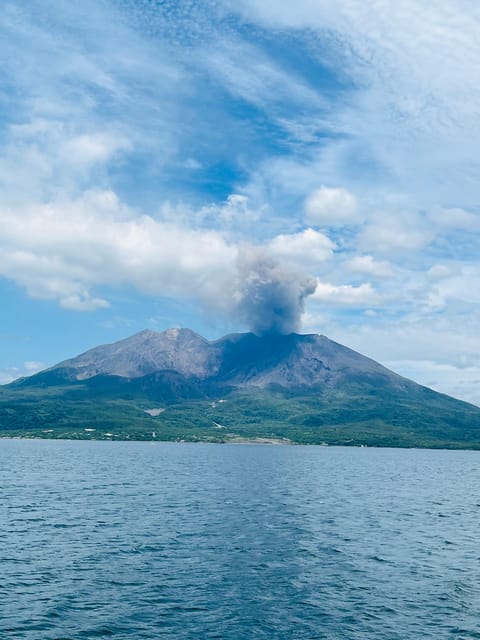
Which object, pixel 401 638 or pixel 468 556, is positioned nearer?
pixel 401 638

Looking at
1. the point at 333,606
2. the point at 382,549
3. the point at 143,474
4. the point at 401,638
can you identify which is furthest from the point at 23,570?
the point at 143,474

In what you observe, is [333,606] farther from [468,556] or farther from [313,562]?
[468,556]

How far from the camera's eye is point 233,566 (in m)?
63.2

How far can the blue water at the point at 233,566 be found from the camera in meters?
45.7

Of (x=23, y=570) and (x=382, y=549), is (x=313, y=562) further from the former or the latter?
(x=23, y=570)

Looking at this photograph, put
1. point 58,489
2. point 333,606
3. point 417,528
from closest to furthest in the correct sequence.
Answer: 1. point 333,606
2. point 417,528
3. point 58,489

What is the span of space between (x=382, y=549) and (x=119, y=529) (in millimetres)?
35966

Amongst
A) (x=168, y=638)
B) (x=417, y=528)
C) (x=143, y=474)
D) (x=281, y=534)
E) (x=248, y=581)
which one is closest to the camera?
(x=168, y=638)

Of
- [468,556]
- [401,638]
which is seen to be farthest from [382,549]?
[401,638]

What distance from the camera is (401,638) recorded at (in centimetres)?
4356

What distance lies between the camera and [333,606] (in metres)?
50.7

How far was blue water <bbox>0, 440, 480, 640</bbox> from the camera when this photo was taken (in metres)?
45.7

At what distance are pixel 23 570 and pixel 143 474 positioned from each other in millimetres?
111771

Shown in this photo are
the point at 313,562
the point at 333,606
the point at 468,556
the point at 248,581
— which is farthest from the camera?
the point at 468,556
